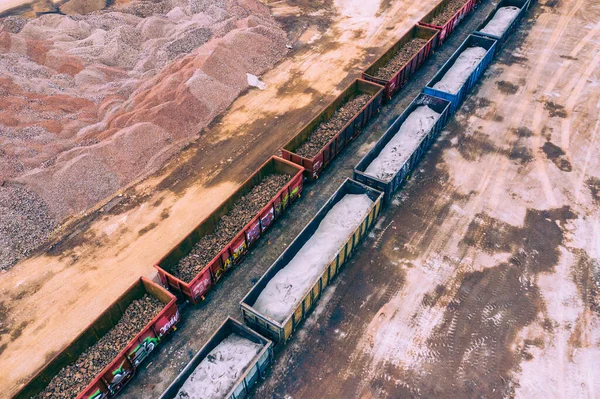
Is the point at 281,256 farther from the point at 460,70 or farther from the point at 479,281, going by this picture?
the point at 460,70

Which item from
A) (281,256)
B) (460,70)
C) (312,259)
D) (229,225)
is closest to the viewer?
(281,256)

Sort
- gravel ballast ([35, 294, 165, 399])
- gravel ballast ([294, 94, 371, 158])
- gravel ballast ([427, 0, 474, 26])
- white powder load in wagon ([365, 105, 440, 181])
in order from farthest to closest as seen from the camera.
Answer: gravel ballast ([427, 0, 474, 26]) → gravel ballast ([294, 94, 371, 158]) → white powder load in wagon ([365, 105, 440, 181]) → gravel ballast ([35, 294, 165, 399])

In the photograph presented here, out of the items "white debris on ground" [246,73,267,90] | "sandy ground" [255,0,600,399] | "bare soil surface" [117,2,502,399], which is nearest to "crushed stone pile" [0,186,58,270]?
"bare soil surface" [117,2,502,399]

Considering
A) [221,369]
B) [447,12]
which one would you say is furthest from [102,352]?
[447,12]

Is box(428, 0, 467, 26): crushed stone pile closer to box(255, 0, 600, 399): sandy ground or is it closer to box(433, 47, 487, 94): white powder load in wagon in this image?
box(433, 47, 487, 94): white powder load in wagon

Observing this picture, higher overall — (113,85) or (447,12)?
(447,12)

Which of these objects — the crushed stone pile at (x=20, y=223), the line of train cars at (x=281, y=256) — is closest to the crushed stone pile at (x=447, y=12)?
the line of train cars at (x=281, y=256)
